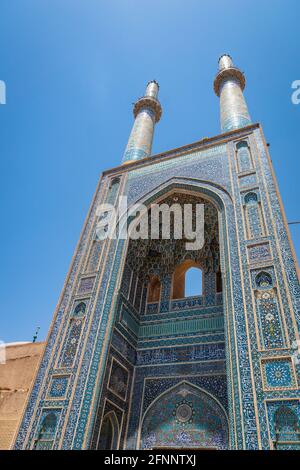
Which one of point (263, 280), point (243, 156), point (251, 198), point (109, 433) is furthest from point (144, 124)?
point (109, 433)

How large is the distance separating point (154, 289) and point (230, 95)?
6.57 metres

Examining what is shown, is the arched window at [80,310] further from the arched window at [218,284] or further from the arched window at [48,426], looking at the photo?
the arched window at [218,284]

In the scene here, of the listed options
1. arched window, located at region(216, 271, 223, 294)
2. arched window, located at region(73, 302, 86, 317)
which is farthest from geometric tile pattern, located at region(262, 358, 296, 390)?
arched window, located at region(73, 302, 86, 317)

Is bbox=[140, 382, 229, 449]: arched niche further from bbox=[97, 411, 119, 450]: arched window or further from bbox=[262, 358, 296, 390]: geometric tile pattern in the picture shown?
bbox=[262, 358, 296, 390]: geometric tile pattern

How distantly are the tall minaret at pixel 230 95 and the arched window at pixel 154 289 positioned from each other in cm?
441

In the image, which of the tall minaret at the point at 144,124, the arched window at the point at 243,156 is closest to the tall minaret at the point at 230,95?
the arched window at the point at 243,156

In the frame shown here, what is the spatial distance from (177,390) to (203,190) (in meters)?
3.84

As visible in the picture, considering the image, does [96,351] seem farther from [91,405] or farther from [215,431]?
[215,431]

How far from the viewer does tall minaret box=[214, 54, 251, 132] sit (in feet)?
31.9

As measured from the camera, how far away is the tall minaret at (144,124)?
10742 mm

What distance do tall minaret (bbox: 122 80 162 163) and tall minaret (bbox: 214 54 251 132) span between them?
2311 millimetres
